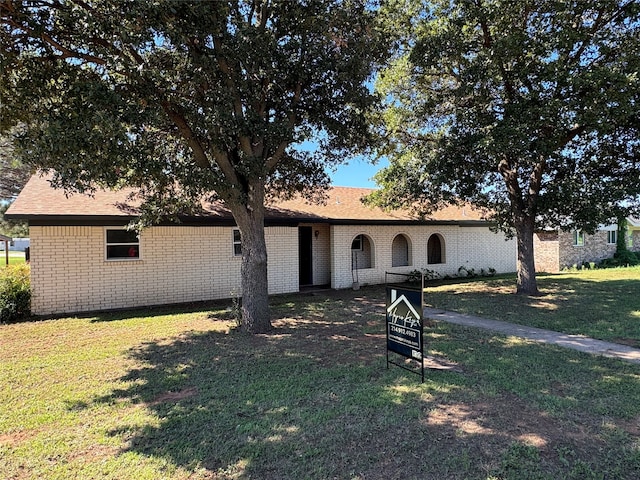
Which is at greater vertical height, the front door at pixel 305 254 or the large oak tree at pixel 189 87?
the large oak tree at pixel 189 87

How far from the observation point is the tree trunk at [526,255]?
1238 cm

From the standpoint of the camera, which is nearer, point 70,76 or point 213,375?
point 213,375

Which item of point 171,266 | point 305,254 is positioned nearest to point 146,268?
point 171,266

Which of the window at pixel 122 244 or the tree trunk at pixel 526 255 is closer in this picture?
A: the window at pixel 122 244

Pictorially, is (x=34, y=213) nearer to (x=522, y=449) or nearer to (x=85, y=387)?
(x=85, y=387)

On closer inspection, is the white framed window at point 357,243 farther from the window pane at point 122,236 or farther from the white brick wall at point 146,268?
the window pane at point 122,236

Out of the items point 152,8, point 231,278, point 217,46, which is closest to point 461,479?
point 152,8

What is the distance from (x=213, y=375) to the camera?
18.3ft

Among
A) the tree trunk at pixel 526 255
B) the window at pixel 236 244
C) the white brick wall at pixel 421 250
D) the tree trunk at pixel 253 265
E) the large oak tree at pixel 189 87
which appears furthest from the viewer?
the white brick wall at pixel 421 250

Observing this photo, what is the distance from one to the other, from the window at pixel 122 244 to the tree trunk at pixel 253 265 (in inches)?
197

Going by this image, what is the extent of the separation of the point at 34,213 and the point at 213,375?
732 centimetres

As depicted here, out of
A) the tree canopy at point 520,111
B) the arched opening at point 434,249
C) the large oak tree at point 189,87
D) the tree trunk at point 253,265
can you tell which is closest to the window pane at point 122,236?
the large oak tree at point 189,87

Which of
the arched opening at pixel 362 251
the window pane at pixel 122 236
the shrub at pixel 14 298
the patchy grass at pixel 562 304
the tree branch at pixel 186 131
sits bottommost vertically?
the patchy grass at pixel 562 304

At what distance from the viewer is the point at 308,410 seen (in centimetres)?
436
